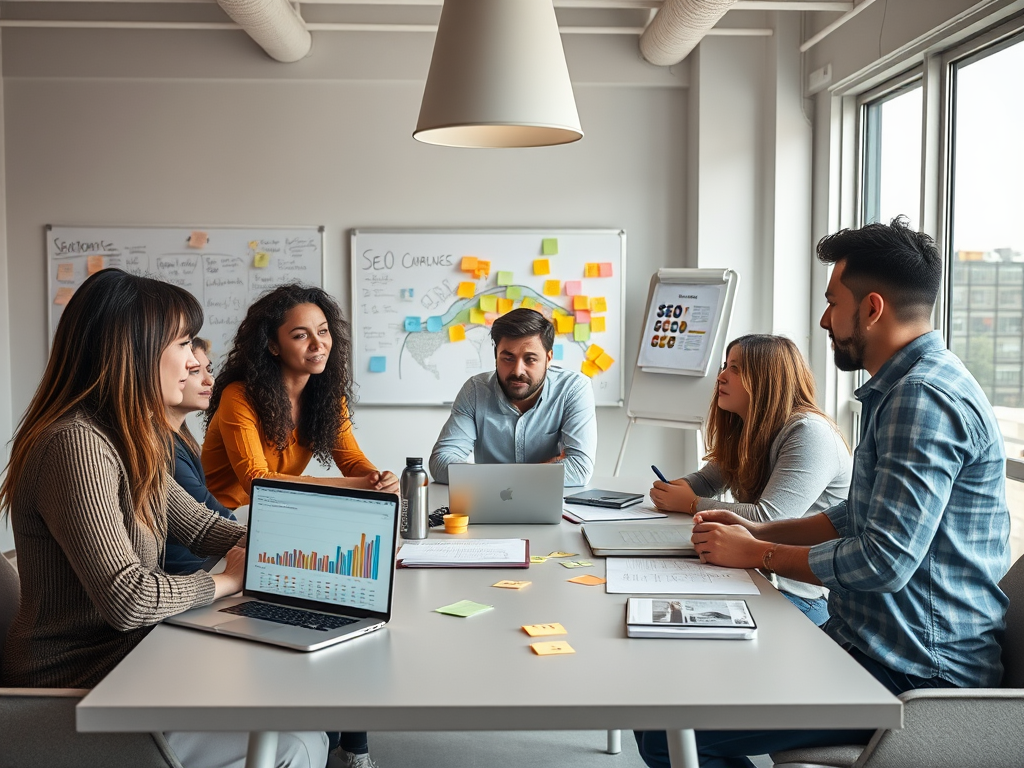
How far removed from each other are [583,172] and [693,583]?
3.47 meters

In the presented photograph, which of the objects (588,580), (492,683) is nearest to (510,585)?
(588,580)

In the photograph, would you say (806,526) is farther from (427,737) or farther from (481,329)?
(481,329)

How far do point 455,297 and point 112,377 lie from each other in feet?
10.8

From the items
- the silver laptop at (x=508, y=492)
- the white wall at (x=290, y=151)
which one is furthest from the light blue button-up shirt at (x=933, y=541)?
the white wall at (x=290, y=151)

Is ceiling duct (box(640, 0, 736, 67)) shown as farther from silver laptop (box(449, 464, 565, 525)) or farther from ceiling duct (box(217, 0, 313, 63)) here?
silver laptop (box(449, 464, 565, 525))

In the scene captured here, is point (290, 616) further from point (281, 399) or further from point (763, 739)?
point (281, 399)

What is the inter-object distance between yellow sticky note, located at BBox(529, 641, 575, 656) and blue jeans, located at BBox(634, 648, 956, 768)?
0.30 m

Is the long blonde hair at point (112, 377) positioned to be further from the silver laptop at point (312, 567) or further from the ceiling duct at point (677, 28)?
the ceiling duct at point (677, 28)

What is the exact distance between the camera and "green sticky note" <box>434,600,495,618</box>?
5.40 ft

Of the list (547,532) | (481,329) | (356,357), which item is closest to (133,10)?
(356,357)

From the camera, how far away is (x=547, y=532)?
233cm

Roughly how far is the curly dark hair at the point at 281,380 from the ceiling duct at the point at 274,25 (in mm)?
1475

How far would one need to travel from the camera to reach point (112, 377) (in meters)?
1.65

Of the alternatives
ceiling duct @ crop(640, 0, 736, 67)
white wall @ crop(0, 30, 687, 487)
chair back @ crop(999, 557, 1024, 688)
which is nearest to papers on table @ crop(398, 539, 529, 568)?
chair back @ crop(999, 557, 1024, 688)
